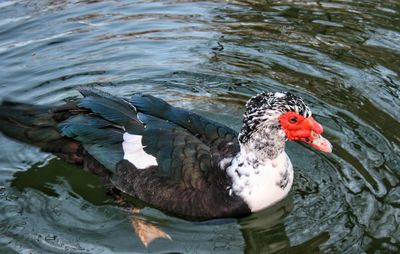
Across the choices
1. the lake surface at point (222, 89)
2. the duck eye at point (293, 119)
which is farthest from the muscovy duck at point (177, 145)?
the lake surface at point (222, 89)

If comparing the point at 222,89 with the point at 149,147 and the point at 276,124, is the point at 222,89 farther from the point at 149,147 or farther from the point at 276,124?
the point at 276,124

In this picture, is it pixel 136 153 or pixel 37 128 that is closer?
pixel 136 153

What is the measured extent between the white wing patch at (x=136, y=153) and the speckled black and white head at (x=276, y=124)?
0.78 meters

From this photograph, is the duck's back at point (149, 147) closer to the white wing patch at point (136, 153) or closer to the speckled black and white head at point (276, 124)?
the white wing patch at point (136, 153)

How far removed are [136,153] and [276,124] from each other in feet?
3.89

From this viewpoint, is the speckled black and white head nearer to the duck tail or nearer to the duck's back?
the duck's back

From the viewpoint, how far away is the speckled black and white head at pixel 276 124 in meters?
5.04

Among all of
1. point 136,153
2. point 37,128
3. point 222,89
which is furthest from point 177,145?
point 222,89

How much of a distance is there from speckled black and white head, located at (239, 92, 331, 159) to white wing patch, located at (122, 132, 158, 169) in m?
0.78

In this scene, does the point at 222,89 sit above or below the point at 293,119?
below

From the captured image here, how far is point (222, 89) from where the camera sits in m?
7.57

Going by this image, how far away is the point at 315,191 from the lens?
570 centimetres

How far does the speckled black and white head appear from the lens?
5.04 metres

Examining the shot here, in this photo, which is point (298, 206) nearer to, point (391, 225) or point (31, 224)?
point (391, 225)
